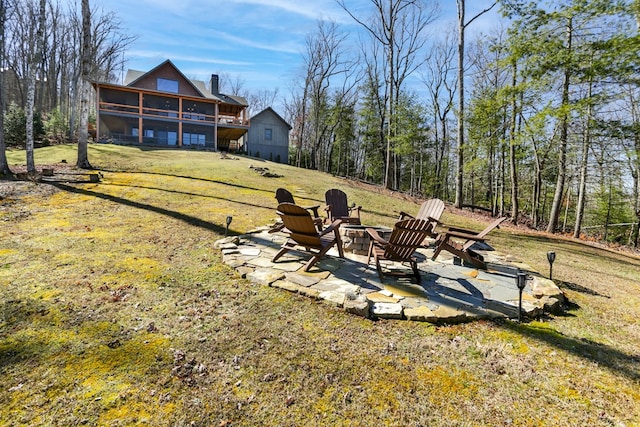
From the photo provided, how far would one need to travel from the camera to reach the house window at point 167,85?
73.9 ft

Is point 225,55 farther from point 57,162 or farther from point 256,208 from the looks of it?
point 256,208

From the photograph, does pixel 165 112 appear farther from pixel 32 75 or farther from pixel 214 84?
pixel 32 75

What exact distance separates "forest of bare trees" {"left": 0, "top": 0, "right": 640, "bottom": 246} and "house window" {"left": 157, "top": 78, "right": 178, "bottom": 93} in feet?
9.78

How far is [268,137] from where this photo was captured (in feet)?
91.9

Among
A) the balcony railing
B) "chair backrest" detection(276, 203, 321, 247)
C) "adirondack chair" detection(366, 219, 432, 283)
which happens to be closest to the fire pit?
"adirondack chair" detection(366, 219, 432, 283)

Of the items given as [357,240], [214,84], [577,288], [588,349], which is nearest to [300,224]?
[357,240]

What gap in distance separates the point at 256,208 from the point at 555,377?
6.68 m

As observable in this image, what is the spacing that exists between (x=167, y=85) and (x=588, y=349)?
26.3 metres

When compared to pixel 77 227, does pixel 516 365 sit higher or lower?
lower

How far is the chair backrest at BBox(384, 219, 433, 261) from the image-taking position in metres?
3.64

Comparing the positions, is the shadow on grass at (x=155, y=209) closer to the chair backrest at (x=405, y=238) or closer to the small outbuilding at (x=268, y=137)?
the chair backrest at (x=405, y=238)

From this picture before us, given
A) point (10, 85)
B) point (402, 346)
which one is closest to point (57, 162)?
point (402, 346)

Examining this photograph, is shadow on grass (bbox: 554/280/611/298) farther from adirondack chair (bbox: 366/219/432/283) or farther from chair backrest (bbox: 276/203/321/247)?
chair backrest (bbox: 276/203/321/247)

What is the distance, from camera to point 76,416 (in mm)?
1738
